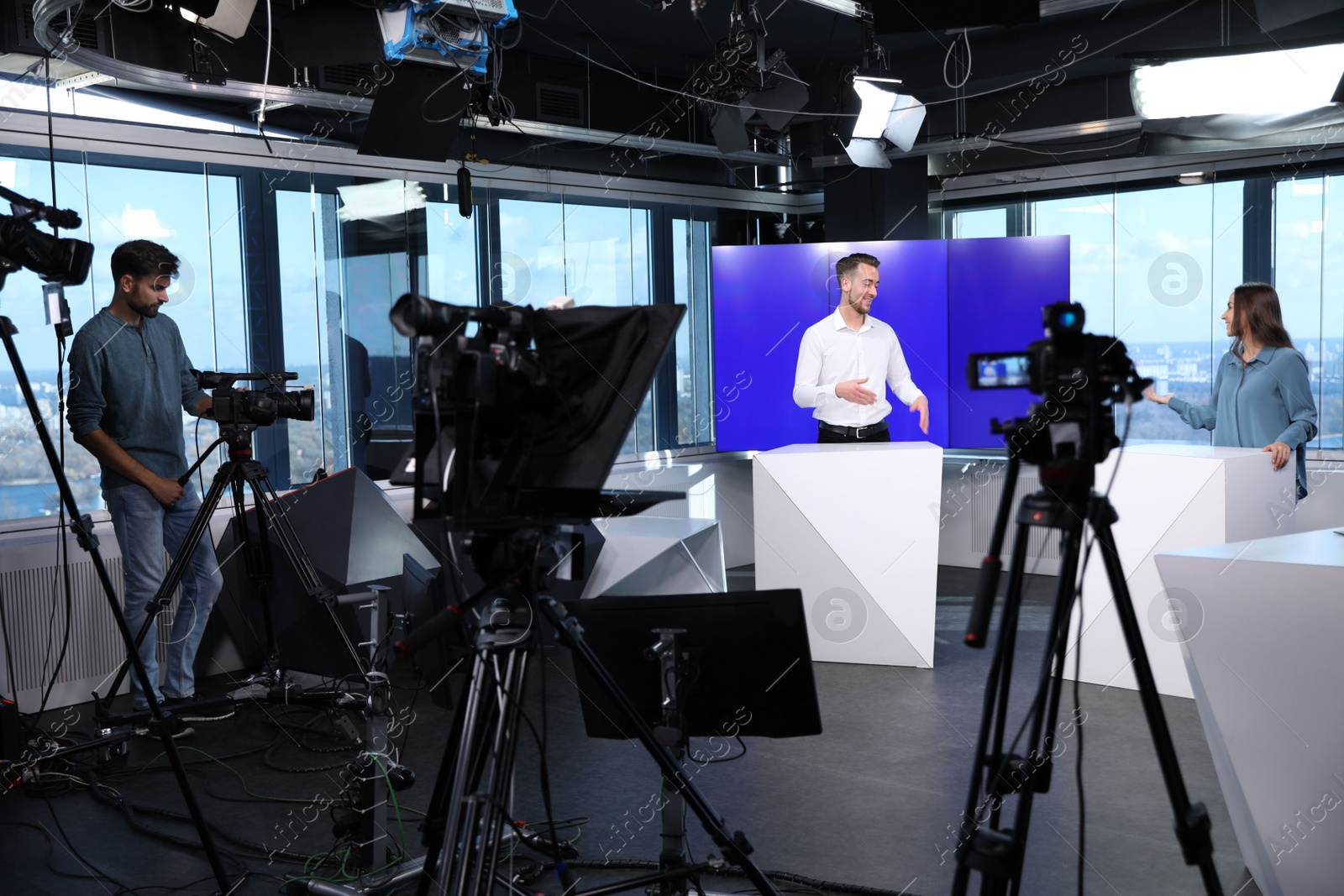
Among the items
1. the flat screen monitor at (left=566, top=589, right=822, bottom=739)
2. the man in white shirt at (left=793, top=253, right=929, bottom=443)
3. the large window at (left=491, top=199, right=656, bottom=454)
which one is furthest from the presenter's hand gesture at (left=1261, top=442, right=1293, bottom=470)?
the large window at (left=491, top=199, right=656, bottom=454)

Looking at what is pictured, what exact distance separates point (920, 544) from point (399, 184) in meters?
3.20

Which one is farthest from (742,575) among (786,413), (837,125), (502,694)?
(502,694)

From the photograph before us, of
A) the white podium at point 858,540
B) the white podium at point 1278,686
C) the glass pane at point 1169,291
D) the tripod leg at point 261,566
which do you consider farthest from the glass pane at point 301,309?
the glass pane at point 1169,291

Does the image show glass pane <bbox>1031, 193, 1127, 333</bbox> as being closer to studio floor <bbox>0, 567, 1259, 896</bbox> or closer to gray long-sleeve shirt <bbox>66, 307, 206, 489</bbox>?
studio floor <bbox>0, 567, 1259, 896</bbox>

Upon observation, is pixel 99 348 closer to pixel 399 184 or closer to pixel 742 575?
pixel 399 184

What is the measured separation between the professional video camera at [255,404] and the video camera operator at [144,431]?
0.54 feet

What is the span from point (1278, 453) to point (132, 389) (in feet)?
14.2

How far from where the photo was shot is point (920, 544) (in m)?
4.50

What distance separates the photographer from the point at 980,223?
6.90 m

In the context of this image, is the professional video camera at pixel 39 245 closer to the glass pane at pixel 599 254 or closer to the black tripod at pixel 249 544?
the black tripod at pixel 249 544

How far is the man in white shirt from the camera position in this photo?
5301 mm

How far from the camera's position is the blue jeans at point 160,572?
3.81 metres

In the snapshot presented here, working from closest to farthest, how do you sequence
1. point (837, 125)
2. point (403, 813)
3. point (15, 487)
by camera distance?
point (403, 813) → point (15, 487) → point (837, 125)

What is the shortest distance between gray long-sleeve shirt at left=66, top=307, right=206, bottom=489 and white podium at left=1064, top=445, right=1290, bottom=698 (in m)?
3.47
